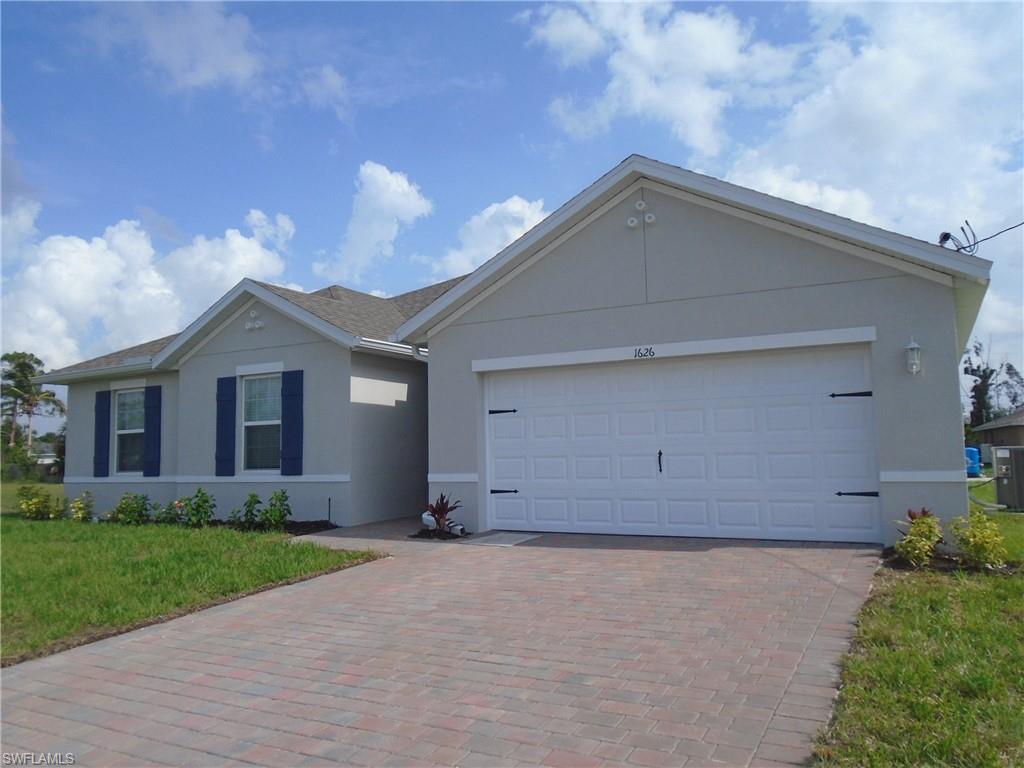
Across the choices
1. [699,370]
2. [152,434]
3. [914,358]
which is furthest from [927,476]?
[152,434]

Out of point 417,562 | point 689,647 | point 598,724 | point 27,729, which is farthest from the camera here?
point 417,562

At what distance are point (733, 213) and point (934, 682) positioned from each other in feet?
22.7

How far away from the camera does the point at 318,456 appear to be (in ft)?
43.5

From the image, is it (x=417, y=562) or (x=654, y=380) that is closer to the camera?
(x=417, y=562)

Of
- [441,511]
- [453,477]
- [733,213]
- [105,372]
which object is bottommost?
[441,511]

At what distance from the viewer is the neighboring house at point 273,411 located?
13.2m

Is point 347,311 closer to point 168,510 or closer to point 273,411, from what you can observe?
point 273,411

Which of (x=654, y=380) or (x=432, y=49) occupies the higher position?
(x=432, y=49)

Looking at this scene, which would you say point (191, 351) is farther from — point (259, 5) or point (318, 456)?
point (259, 5)

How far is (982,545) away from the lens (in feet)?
25.4

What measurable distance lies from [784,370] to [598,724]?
6687 mm

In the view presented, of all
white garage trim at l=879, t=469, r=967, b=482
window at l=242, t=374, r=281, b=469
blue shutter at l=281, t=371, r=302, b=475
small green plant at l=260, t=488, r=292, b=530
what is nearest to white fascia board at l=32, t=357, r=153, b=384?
window at l=242, t=374, r=281, b=469

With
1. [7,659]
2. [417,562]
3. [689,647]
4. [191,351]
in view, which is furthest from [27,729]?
[191,351]

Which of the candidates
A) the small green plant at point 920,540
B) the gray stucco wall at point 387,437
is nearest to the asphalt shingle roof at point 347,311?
the gray stucco wall at point 387,437
